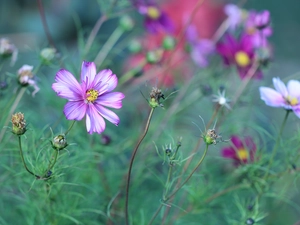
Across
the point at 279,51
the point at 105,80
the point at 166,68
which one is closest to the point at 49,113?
the point at 166,68

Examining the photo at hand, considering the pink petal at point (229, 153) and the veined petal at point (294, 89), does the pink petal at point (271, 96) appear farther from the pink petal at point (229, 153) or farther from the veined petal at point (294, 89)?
the pink petal at point (229, 153)

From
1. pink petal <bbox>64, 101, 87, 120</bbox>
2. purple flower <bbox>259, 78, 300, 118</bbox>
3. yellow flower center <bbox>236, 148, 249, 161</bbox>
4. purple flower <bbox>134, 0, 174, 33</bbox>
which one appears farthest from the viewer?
purple flower <bbox>134, 0, 174, 33</bbox>

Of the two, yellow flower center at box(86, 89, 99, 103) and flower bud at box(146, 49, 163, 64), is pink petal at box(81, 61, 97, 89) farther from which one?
flower bud at box(146, 49, 163, 64)

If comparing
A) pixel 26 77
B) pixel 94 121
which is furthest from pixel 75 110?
pixel 26 77

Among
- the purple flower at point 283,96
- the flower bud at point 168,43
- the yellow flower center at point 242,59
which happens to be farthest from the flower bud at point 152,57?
the purple flower at point 283,96

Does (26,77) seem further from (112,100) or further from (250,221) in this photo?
(250,221)

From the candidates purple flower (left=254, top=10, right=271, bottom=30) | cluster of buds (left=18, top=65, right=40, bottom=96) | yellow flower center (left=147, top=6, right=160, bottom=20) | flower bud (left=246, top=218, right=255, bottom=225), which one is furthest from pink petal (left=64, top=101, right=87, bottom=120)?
yellow flower center (left=147, top=6, right=160, bottom=20)

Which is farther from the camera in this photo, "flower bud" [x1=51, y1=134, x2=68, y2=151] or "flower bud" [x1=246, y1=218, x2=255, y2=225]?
"flower bud" [x1=246, y1=218, x2=255, y2=225]
